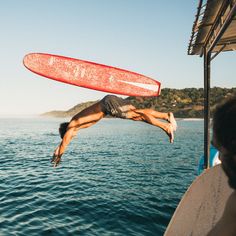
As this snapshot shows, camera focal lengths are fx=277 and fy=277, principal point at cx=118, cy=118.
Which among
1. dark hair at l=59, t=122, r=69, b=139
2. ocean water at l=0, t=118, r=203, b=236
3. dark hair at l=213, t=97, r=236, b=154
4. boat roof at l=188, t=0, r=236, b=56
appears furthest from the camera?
ocean water at l=0, t=118, r=203, b=236

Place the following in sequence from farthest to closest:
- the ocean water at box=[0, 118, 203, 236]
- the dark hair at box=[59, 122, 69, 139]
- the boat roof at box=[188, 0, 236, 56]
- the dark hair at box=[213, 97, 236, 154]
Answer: the ocean water at box=[0, 118, 203, 236], the dark hair at box=[59, 122, 69, 139], the boat roof at box=[188, 0, 236, 56], the dark hair at box=[213, 97, 236, 154]

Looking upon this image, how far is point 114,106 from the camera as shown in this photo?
4945 millimetres

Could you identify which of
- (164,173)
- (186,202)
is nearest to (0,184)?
(164,173)

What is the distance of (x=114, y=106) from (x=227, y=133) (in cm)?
355

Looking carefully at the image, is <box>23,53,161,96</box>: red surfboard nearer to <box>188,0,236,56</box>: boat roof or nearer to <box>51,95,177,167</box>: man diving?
<box>51,95,177,167</box>: man diving

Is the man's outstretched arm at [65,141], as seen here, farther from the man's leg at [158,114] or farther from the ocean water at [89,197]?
the ocean water at [89,197]

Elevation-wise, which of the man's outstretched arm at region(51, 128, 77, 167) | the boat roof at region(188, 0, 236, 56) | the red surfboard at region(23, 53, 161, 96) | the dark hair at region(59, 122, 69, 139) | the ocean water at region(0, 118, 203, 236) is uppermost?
the boat roof at region(188, 0, 236, 56)

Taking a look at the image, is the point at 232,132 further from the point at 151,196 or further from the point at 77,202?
the point at 151,196

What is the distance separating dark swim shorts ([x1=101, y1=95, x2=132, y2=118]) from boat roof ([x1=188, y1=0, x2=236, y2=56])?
2.16 meters

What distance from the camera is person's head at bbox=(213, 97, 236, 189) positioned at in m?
1.46

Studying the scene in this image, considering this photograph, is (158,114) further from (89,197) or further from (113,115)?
(89,197)

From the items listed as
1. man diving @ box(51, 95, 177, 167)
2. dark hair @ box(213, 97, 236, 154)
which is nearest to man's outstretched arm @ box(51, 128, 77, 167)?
man diving @ box(51, 95, 177, 167)

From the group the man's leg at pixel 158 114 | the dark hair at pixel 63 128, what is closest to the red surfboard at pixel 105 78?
the man's leg at pixel 158 114

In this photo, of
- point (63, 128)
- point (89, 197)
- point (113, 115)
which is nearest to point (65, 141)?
point (63, 128)
